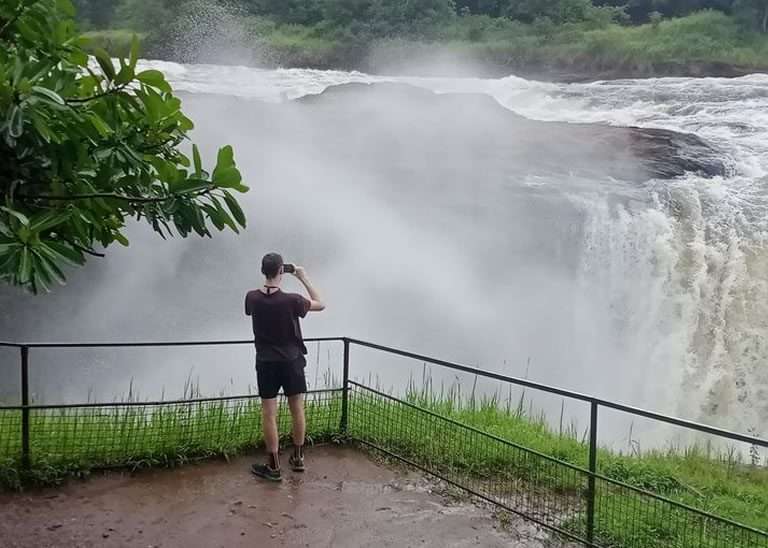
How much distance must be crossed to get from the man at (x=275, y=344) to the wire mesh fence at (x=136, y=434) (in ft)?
1.74

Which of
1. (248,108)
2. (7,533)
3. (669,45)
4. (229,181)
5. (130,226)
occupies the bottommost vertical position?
(7,533)

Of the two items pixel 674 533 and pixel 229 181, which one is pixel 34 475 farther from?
pixel 674 533

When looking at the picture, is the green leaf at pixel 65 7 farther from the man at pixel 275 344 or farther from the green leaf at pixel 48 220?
the man at pixel 275 344

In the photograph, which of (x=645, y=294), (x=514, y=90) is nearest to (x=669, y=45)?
(x=514, y=90)

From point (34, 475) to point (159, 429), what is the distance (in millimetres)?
906

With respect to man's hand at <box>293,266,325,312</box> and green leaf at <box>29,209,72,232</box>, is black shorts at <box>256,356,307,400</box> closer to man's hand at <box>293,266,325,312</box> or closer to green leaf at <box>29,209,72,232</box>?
man's hand at <box>293,266,325,312</box>

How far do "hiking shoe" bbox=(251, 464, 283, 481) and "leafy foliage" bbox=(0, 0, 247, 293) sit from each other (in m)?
2.76

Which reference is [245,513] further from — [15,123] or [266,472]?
[15,123]

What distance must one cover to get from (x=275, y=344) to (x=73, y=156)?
274 centimetres

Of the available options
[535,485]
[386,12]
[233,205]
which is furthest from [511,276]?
[386,12]

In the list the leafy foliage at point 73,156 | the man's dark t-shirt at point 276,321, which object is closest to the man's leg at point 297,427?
the man's dark t-shirt at point 276,321

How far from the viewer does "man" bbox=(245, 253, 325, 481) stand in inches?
194

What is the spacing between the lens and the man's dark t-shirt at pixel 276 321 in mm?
4918

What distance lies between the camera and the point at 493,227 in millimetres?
14055
